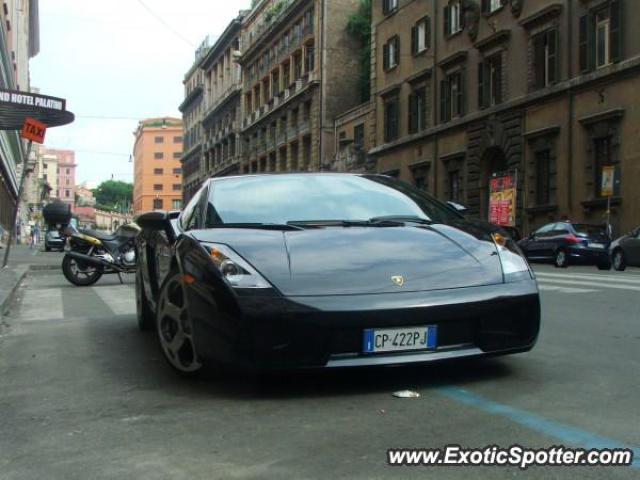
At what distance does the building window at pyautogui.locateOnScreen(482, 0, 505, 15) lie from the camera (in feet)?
102

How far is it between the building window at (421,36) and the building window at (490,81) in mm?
4836

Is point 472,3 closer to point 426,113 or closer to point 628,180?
point 426,113

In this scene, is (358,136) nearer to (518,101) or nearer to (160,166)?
(518,101)

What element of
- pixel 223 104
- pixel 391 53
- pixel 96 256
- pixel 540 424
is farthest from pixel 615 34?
pixel 223 104

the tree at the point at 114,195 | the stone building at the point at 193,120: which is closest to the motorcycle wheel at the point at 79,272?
the stone building at the point at 193,120

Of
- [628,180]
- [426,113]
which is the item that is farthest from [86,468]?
[426,113]

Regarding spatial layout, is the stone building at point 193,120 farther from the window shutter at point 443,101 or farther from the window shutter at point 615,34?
the window shutter at point 615,34

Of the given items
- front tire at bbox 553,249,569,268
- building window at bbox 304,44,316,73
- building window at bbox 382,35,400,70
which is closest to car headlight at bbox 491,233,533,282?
front tire at bbox 553,249,569,268

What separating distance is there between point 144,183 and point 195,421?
140718 millimetres

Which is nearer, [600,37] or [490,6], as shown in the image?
[600,37]

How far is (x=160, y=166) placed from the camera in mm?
141000

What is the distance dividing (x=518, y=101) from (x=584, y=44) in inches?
148

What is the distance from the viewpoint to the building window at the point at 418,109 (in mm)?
36656

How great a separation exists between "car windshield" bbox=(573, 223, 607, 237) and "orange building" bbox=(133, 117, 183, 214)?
120 metres
